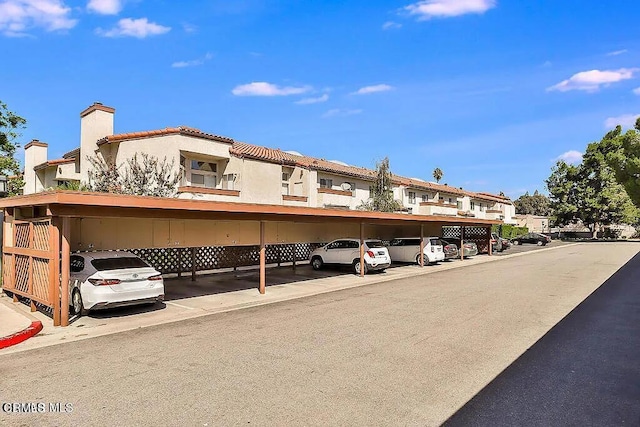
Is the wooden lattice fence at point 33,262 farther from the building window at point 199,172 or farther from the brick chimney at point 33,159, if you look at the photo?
the brick chimney at point 33,159

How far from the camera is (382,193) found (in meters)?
34.1

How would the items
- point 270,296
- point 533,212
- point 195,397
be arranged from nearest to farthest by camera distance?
1. point 195,397
2. point 270,296
3. point 533,212

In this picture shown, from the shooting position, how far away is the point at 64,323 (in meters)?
8.80

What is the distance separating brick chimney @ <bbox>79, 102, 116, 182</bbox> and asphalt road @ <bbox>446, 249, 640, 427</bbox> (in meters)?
20.9

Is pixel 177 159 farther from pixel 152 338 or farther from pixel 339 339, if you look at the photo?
pixel 339 339

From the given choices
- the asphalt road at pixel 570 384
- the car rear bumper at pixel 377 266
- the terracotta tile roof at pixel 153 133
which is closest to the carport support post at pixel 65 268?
the asphalt road at pixel 570 384

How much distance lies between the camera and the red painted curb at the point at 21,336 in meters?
7.47

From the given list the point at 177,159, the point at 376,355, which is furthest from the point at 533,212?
the point at 376,355

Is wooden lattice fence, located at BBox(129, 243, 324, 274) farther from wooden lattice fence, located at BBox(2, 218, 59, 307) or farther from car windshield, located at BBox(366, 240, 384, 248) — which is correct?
wooden lattice fence, located at BBox(2, 218, 59, 307)

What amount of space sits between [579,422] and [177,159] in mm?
18237

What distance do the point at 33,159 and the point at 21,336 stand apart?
23.9m

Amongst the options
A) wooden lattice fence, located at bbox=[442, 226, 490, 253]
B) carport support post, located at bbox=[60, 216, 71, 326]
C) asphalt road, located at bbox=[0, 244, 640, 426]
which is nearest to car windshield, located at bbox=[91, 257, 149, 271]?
carport support post, located at bbox=[60, 216, 71, 326]

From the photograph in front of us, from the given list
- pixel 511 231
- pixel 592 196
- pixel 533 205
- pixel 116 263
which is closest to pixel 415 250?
pixel 116 263

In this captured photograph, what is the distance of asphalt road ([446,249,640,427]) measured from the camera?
14.9 ft
